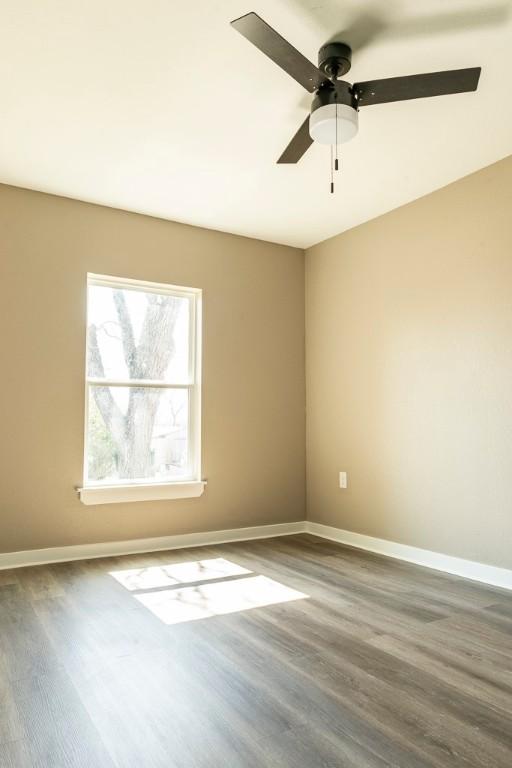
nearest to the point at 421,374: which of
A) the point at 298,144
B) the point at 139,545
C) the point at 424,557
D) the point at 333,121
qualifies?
the point at 424,557

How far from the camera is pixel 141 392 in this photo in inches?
165

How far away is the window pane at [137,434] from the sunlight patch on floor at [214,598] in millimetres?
1201

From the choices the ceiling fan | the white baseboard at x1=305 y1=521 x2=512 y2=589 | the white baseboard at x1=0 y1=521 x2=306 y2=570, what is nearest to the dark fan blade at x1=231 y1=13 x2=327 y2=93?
the ceiling fan

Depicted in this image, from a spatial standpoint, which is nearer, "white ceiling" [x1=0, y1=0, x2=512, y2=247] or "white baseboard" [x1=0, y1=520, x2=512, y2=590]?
"white ceiling" [x1=0, y1=0, x2=512, y2=247]

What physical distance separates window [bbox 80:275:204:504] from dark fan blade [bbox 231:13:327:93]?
90.5 inches

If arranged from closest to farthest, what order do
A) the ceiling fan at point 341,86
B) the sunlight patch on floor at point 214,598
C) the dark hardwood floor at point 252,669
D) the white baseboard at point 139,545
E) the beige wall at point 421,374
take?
the dark hardwood floor at point 252,669
the ceiling fan at point 341,86
the sunlight patch on floor at point 214,598
the beige wall at point 421,374
the white baseboard at point 139,545

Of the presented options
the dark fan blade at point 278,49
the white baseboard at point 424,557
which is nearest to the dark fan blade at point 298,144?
the dark fan blade at point 278,49

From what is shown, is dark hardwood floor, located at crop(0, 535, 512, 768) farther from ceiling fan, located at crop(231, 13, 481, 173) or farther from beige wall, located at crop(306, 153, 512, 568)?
ceiling fan, located at crop(231, 13, 481, 173)

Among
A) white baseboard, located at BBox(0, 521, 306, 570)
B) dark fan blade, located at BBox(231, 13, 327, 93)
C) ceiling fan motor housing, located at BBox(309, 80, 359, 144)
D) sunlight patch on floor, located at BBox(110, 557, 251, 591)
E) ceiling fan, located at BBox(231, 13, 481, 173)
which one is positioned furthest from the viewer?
white baseboard, located at BBox(0, 521, 306, 570)

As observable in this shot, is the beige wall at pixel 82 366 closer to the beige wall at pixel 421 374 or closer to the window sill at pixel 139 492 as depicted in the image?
the window sill at pixel 139 492

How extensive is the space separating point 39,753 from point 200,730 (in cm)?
46

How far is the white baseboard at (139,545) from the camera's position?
11.9 ft

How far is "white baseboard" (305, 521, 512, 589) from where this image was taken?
3.28 m

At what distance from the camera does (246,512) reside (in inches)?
180
